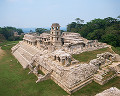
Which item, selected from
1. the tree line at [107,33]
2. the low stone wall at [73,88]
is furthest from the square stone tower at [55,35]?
the tree line at [107,33]

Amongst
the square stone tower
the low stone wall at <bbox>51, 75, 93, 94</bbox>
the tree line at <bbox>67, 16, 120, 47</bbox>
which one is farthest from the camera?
the tree line at <bbox>67, 16, 120, 47</bbox>

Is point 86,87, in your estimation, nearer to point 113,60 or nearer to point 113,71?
point 113,71

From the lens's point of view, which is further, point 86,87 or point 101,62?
point 101,62

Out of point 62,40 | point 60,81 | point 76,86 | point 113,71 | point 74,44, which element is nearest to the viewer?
point 76,86

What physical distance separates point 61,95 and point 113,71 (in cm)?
953

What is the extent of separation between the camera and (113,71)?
16.7 m

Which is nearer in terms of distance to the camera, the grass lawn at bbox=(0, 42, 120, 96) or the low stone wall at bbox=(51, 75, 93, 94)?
the low stone wall at bbox=(51, 75, 93, 94)

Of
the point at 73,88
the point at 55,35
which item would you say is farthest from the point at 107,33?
the point at 73,88

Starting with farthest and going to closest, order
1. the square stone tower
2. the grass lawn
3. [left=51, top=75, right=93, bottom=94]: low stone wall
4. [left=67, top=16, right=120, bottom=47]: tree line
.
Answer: [left=67, top=16, right=120, bottom=47]: tree line, the square stone tower, the grass lawn, [left=51, top=75, right=93, bottom=94]: low stone wall

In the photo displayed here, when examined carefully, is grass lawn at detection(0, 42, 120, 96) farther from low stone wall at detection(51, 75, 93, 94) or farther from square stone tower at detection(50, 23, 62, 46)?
square stone tower at detection(50, 23, 62, 46)

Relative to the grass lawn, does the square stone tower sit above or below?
above

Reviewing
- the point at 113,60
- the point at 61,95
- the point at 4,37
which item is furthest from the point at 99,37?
the point at 4,37

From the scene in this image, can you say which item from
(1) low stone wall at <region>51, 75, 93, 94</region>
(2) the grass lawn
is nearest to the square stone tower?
(2) the grass lawn

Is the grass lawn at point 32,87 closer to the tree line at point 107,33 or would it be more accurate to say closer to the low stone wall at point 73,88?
the low stone wall at point 73,88
